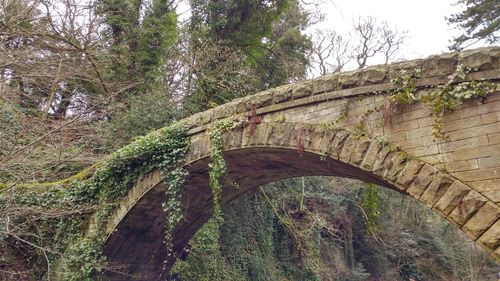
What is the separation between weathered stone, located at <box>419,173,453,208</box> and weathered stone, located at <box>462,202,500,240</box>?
0.34 m

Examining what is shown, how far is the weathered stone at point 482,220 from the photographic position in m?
3.64

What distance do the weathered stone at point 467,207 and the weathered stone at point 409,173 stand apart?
1.58ft

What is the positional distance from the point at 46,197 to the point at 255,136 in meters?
4.25

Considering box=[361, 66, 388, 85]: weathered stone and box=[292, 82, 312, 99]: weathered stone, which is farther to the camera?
box=[292, 82, 312, 99]: weathered stone

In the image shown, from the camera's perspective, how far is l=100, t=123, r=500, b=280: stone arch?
3.87 metres

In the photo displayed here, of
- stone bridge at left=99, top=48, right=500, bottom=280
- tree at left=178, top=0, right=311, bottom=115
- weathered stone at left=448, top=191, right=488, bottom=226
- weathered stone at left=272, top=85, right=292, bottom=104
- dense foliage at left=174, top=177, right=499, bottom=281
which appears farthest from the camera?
tree at left=178, top=0, right=311, bottom=115

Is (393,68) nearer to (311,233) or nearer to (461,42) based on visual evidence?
(311,233)

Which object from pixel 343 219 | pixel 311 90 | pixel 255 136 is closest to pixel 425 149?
pixel 311 90

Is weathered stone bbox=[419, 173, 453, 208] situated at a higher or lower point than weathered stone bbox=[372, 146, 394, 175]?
lower

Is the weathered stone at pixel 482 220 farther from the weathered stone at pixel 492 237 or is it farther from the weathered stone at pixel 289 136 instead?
the weathered stone at pixel 289 136

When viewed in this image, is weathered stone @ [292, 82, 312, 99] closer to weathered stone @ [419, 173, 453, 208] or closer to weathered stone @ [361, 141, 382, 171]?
weathered stone @ [361, 141, 382, 171]

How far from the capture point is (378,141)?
4.51 meters

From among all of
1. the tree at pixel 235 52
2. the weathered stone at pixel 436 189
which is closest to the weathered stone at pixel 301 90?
the weathered stone at pixel 436 189

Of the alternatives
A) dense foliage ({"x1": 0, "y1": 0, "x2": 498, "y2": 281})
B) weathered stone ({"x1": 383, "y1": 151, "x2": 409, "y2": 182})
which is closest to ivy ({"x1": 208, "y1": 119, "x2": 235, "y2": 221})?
dense foliage ({"x1": 0, "y1": 0, "x2": 498, "y2": 281})
